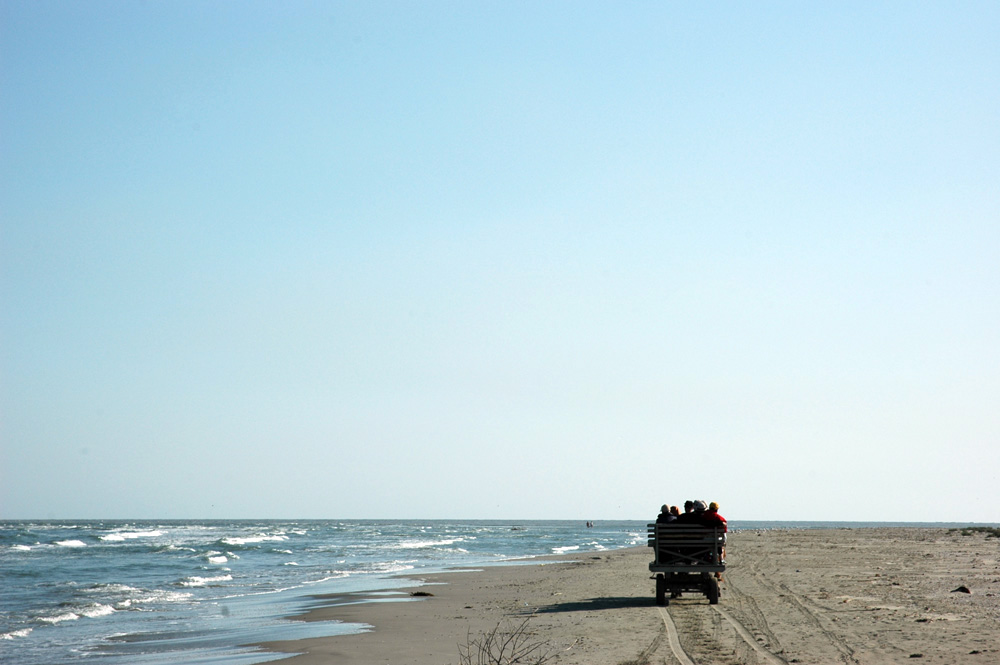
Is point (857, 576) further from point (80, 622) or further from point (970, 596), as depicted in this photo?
point (80, 622)

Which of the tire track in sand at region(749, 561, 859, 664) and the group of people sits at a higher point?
the group of people

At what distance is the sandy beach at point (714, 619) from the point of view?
10.7m

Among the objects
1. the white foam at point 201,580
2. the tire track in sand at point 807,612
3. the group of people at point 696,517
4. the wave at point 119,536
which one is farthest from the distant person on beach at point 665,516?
the wave at point 119,536

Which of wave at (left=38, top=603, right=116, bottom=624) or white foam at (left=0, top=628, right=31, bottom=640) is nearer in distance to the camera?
white foam at (left=0, top=628, right=31, bottom=640)

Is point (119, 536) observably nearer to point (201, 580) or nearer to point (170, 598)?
point (201, 580)

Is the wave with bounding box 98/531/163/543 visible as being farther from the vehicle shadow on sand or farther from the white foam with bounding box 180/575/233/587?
the vehicle shadow on sand

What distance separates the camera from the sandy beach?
420 inches

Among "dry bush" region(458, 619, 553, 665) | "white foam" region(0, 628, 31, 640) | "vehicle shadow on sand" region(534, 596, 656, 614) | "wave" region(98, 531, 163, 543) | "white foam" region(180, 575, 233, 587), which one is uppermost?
"dry bush" region(458, 619, 553, 665)

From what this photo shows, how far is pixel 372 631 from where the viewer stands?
14.7 m

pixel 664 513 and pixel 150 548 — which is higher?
pixel 664 513

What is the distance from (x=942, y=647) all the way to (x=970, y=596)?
6243 millimetres

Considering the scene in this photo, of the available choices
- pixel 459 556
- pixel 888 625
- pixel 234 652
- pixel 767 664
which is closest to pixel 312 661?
pixel 234 652

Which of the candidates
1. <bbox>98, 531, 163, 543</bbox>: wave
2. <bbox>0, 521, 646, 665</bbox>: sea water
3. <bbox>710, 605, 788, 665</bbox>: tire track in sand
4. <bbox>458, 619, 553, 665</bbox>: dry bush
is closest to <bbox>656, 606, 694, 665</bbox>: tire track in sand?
<bbox>710, 605, 788, 665</bbox>: tire track in sand

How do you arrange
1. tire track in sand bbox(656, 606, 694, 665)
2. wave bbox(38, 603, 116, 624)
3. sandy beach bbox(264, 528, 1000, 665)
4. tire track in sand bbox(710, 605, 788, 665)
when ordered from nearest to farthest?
tire track in sand bbox(710, 605, 788, 665), tire track in sand bbox(656, 606, 694, 665), sandy beach bbox(264, 528, 1000, 665), wave bbox(38, 603, 116, 624)
